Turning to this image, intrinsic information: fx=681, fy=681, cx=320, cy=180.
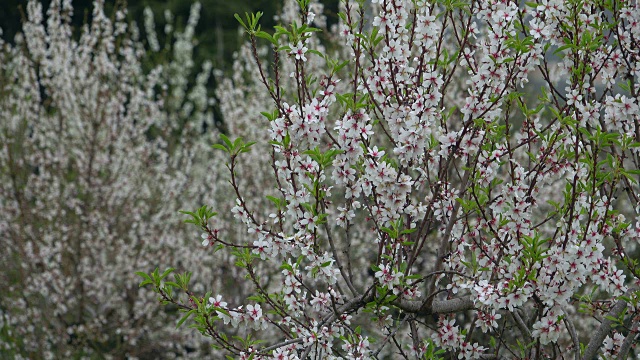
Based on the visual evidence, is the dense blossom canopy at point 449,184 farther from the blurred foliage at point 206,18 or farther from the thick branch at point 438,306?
the blurred foliage at point 206,18

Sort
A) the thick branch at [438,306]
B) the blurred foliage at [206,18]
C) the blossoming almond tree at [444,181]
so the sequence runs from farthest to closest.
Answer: the blurred foliage at [206,18]
the thick branch at [438,306]
the blossoming almond tree at [444,181]

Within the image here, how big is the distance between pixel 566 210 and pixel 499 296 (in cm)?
51

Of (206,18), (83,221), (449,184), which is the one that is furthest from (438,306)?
(206,18)

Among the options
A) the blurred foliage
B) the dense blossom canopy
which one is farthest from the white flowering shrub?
the blurred foliage

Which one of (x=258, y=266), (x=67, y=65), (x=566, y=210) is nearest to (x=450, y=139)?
(x=566, y=210)

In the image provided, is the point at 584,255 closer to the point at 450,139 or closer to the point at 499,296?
the point at 499,296

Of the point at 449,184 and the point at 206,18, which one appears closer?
the point at 449,184

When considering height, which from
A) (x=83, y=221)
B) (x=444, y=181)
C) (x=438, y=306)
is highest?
(x=83, y=221)

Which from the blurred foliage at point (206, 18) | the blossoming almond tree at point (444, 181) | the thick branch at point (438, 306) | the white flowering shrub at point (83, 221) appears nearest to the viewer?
the blossoming almond tree at point (444, 181)

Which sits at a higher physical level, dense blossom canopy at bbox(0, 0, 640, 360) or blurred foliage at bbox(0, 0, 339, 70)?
blurred foliage at bbox(0, 0, 339, 70)

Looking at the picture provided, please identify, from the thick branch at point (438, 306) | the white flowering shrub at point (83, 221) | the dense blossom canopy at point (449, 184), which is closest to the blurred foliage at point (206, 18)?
the white flowering shrub at point (83, 221)

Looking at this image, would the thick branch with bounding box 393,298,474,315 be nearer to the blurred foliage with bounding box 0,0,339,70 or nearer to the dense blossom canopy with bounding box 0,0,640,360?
the dense blossom canopy with bounding box 0,0,640,360

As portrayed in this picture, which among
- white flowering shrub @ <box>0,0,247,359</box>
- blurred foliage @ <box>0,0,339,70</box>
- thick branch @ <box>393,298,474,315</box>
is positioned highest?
blurred foliage @ <box>0,0,339,70</box>

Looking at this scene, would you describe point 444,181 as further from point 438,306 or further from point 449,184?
point 438,306
